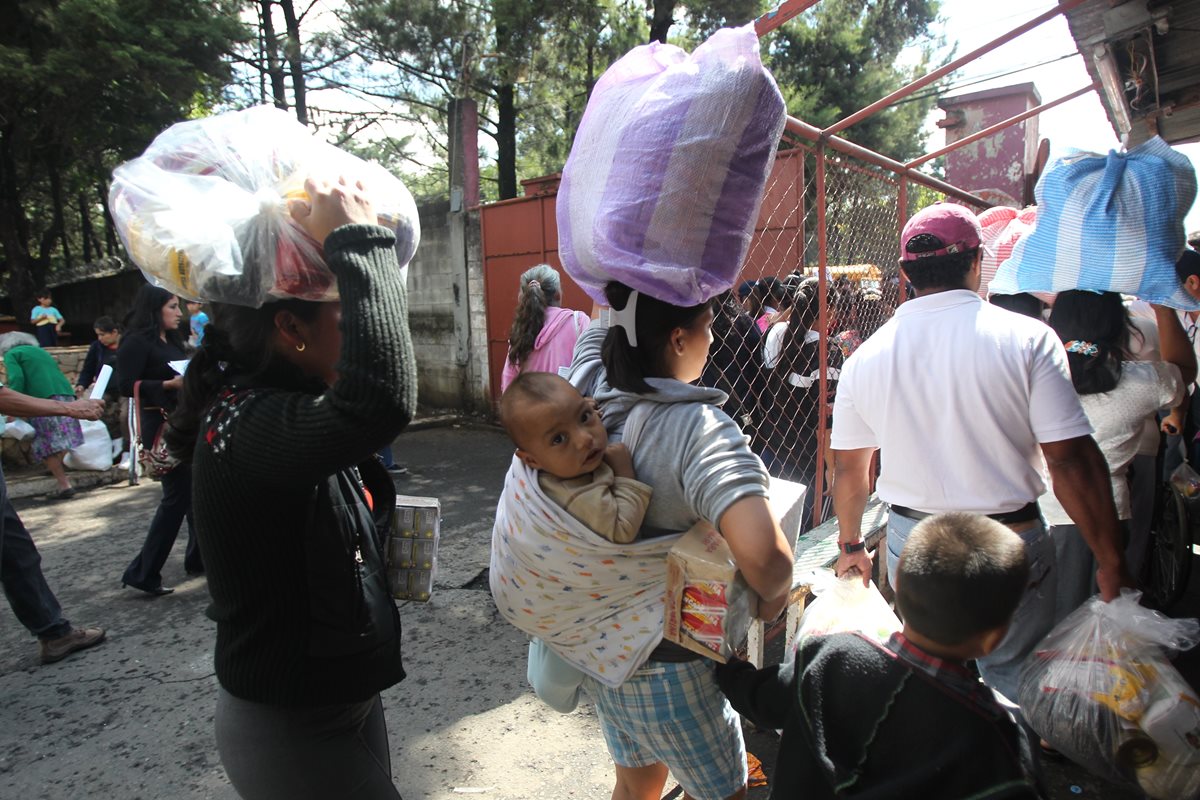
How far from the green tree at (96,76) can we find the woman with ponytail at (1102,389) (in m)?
11.2

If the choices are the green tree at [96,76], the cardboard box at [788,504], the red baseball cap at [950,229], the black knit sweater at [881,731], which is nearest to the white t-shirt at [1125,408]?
the red baseball cap at [950,229]

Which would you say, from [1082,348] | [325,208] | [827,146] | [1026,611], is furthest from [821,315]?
[325,208]

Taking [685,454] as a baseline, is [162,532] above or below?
below

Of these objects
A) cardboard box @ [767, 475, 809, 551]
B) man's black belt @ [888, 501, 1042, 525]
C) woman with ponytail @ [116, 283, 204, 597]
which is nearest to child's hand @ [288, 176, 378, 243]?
cardboard box @ [767, 475, 809, 551]

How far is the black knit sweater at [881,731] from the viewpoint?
1.17 metres

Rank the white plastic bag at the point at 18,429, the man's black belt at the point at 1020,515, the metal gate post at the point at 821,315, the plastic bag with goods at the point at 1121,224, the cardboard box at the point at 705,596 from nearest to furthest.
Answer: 1. the cardboard box at the point at 705,596
2. the man's black belt at the point at 1020,515
3. the plastic bag with goods at the point at 1121,224
4. the metal gate post at the point at 821,315
5. the white plastic bag at the point at 18,429

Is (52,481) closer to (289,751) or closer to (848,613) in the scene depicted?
(289,751)

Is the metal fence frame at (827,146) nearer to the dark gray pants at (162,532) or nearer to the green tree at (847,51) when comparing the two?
the dark gray pants at (162,532)

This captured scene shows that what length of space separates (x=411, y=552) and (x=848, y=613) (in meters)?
1.00

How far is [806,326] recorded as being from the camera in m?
3.77

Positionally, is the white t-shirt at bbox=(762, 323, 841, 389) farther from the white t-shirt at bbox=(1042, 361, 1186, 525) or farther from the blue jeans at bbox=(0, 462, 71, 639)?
the blue jeans at bbox=(0, 462, 71, 639)

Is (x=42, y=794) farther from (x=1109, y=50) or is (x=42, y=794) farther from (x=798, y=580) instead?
(x=1109, y=50)

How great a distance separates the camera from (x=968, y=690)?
123 cm

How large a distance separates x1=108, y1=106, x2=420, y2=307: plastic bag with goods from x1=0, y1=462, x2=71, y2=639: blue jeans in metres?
2.59
